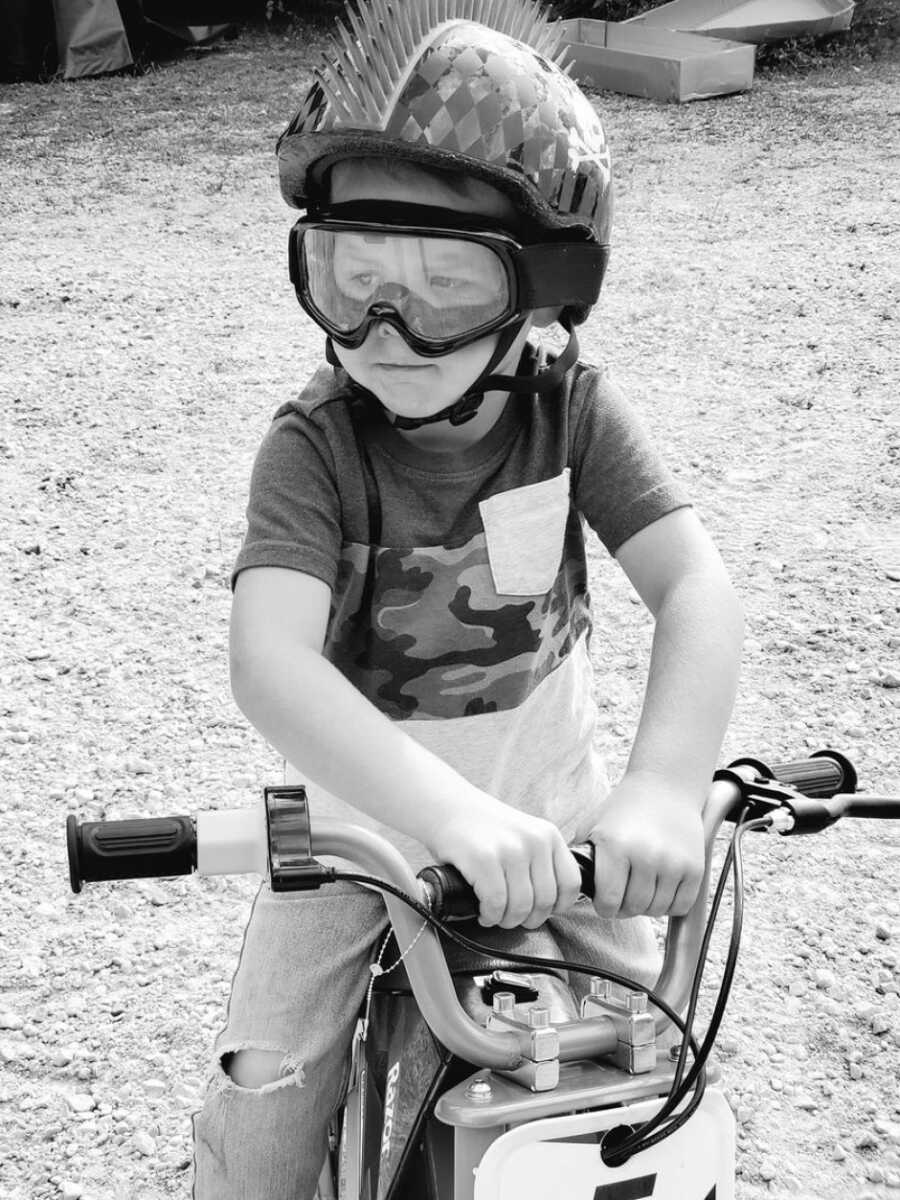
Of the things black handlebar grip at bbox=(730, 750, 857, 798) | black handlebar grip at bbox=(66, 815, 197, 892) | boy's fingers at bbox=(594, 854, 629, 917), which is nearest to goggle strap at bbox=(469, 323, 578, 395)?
black handlebar grip at bbox=(730, 750, 857, 798)

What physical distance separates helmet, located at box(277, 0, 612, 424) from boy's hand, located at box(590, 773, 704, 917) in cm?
73

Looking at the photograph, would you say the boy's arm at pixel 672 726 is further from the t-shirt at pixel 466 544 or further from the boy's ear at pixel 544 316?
the boy's ear at pixel 544 316

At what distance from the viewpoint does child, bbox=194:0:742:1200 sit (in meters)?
1.95

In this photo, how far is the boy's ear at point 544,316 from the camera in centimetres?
228

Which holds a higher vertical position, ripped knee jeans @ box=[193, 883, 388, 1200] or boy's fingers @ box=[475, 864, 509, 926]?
boy's fingers @ box=[475, 864, 509, 926]

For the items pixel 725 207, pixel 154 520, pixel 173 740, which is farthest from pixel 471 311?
pixel 725 207

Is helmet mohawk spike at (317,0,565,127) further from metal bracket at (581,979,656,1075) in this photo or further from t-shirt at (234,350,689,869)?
metal bracket at (581,979,656,1075)

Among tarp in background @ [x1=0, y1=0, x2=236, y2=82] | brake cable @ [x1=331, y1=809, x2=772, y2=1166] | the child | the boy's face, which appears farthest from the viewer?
tarp in background @ [x1=0, y1=0, x2=236, y2=82]

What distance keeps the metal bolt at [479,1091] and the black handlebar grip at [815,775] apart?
470mm

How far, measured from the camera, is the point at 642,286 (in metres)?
7.77

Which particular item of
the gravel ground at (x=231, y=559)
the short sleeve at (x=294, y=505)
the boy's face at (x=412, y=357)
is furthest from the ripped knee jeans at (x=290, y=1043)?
the gravel ground at (x=231, y=559)

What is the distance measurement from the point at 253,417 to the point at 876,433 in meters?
2.62

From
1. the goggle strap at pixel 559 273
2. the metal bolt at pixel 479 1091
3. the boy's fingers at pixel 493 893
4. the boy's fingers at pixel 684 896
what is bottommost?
the metal bolt at pixel 479 1091

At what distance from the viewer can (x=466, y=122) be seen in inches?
80.9
